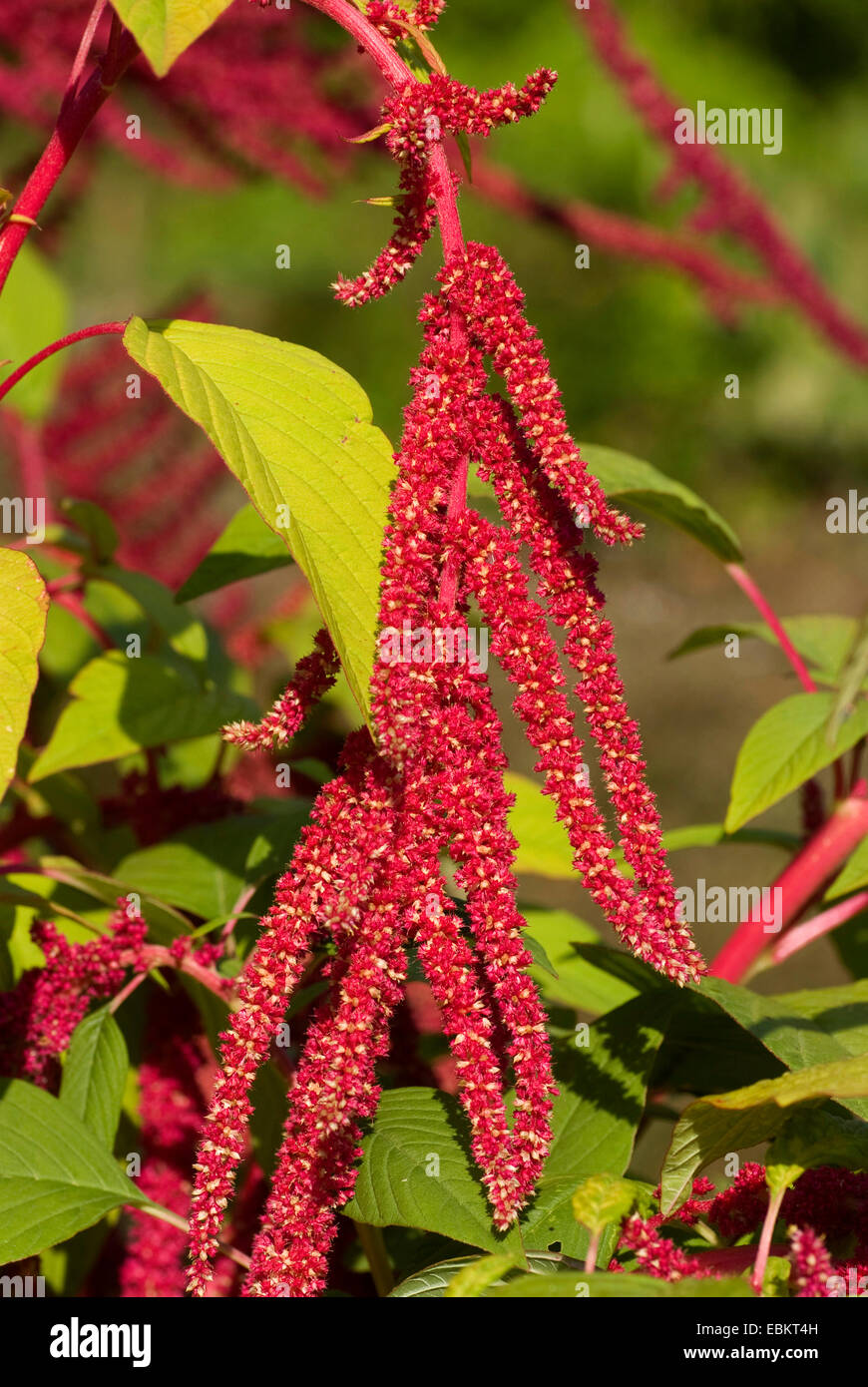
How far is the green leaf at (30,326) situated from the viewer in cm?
92

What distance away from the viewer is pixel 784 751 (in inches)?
26.9

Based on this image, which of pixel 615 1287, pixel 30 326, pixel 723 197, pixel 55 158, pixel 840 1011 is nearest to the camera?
pixel 615 1287

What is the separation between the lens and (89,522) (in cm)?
80

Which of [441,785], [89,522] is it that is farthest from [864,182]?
[441,785]

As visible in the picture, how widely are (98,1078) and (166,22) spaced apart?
1.35ft

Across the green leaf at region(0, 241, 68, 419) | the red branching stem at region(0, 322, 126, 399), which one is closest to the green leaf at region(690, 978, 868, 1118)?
the red branching stem at region(0, 322, 126, 399)

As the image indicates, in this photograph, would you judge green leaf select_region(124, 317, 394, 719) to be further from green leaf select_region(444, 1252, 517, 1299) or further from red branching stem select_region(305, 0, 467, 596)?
green leaf select_region(444, 1252, 517, 1299)

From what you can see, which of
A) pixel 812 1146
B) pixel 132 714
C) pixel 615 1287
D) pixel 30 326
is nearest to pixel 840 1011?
pixel 812 1146

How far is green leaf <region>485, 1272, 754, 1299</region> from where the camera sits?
39 cm

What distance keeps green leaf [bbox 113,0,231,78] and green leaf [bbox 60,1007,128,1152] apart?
39cm

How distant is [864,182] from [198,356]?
4.28 m

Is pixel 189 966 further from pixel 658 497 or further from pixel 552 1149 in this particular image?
pixel 658 497

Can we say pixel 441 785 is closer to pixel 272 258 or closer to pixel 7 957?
pixel 7 957

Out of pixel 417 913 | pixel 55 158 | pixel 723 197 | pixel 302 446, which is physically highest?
pixel 723 197
